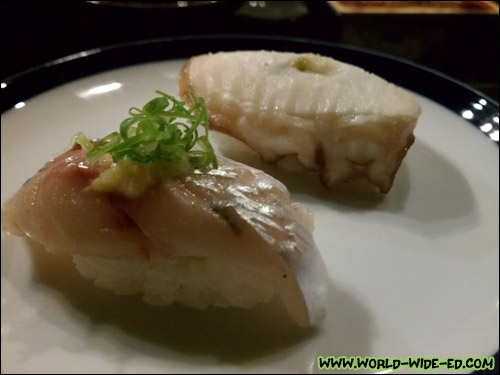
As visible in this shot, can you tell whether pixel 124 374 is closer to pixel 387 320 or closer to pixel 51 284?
pixel 51 284

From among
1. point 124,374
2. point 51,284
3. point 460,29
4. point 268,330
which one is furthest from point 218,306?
point 460,29

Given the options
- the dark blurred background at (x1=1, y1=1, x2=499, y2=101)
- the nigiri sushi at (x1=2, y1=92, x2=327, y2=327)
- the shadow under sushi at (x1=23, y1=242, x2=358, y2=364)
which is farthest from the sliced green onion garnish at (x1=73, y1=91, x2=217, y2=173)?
the dark blurred background at (x1=1, y1=1, x2=499, y2=101)

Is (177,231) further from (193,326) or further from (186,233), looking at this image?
(193,326)

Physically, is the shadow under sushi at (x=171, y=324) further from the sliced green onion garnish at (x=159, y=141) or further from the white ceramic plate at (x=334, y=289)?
the sliced green onion garnish at (x=159, y=141)

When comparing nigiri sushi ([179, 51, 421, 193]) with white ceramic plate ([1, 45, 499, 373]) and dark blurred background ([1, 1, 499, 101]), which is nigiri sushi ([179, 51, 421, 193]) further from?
dark blurred background ([1, 1, 499, 101])

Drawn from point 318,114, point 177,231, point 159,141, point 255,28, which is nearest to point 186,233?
point 177,231

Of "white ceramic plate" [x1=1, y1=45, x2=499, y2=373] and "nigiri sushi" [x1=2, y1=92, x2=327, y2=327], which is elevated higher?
"nigiri sushi" [x1=2, y1=92, x2=327, y2=327]
